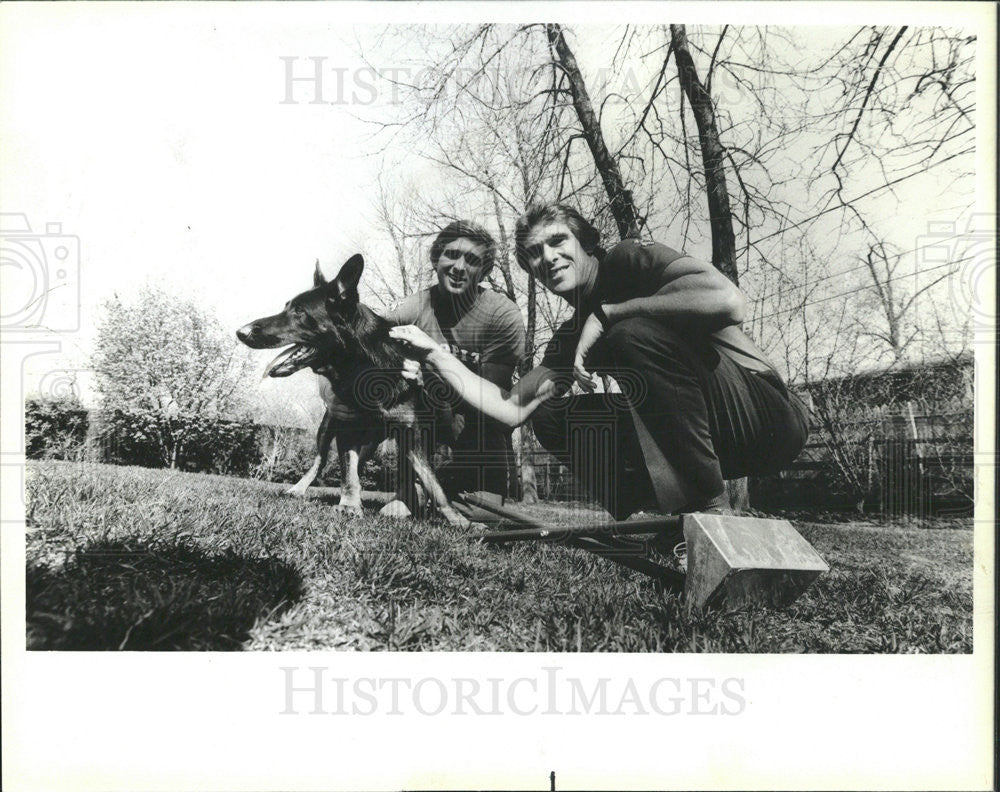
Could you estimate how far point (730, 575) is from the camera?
3695mm

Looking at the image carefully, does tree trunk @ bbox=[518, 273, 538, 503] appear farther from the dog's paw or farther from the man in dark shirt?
the dog's paw

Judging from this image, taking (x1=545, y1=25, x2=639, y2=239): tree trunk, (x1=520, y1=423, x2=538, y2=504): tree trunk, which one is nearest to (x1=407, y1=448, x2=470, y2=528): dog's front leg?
(x1=520, y1=423, x2=538, y2=504): tree trunk

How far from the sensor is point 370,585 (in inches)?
150

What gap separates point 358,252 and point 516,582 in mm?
2088

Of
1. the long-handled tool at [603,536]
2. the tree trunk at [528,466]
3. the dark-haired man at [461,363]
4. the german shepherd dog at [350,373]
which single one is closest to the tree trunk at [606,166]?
the dark-haired man at [461,363]

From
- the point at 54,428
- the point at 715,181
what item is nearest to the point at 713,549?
the point at 715,181

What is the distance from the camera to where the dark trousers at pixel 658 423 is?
404 cm

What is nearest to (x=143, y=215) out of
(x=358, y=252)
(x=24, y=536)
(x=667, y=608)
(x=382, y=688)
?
(x=358, y=252)

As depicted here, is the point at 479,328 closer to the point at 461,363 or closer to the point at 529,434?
the point at 461,363

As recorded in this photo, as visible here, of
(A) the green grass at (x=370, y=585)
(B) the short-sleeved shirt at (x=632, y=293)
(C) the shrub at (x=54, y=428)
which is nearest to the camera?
(A) the green grass at (x=370, y=585)

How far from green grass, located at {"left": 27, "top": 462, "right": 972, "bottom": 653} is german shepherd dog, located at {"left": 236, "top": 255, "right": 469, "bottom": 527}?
0.22 m

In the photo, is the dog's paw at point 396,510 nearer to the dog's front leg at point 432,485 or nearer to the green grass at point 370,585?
the green grass at point 370,585

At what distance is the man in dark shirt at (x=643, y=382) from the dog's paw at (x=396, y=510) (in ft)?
2.41

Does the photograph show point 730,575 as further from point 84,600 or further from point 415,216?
point 84,600
